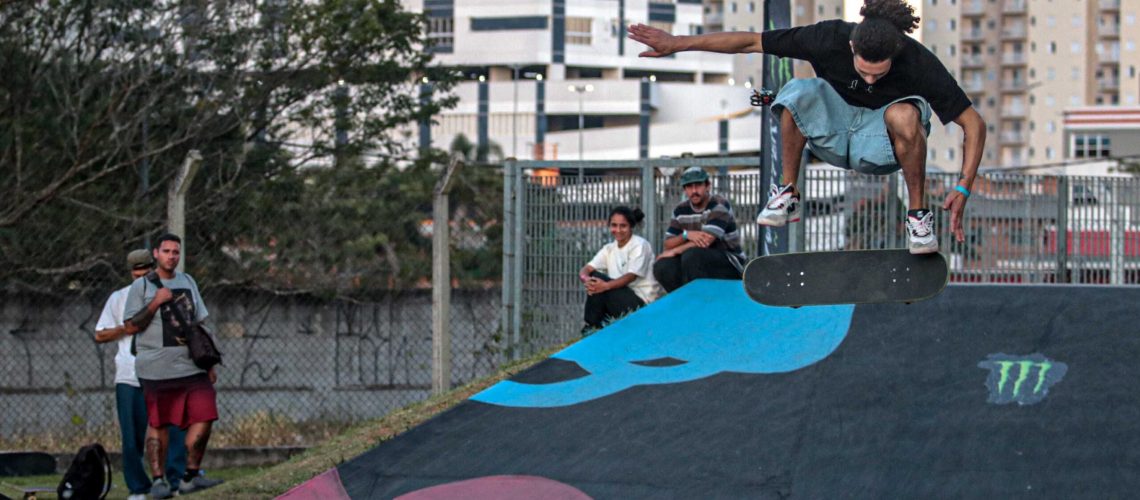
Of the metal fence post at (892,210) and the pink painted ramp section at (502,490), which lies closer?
the pink painted ramp section at (502,490)

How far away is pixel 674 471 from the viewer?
6.45 m

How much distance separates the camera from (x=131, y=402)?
8617mm

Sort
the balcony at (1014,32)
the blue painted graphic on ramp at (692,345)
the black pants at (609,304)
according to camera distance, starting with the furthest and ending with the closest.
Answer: the balcony at (1014,32)
the black pants at (609,304)
the blue painted graphic on ramp at (692,345)

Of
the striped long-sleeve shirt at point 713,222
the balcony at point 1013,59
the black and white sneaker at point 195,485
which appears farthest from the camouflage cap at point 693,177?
the balcony at point 1013,59

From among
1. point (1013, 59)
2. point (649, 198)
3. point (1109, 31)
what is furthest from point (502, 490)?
point (1109, 31)

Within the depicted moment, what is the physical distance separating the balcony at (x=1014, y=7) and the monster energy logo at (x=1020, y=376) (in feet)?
309

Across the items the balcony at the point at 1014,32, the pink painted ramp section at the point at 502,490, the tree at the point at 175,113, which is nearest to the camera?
the pink painted ramp section at the point at 502,490

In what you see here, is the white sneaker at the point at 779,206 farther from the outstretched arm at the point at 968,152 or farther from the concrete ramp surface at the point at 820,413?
the concrete ramp surface at the point at 820,413

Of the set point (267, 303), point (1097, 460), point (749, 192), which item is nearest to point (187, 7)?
point (267, 303)

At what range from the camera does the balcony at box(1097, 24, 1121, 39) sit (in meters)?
95.9

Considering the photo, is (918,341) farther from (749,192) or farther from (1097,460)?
(749,192)

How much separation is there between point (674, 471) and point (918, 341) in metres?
1.71

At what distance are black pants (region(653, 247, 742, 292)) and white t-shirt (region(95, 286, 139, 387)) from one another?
3.36 metres

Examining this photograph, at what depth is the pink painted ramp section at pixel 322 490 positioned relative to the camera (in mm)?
6633
